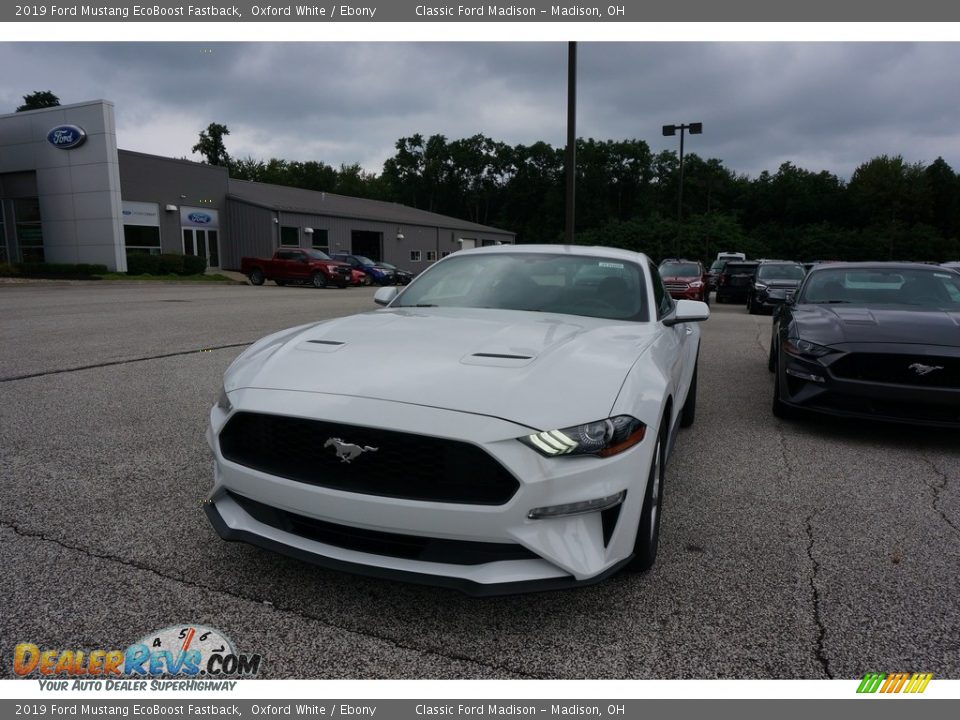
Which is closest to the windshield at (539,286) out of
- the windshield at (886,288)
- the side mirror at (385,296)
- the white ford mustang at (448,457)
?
the side mirror at (385,296)

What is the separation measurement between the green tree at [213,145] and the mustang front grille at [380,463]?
92.8m

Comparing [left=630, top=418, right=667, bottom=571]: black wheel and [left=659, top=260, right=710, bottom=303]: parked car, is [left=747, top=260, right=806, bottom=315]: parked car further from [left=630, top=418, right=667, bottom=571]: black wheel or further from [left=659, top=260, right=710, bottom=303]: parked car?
[left=630, top=418, right=667, bottom=571]: black wheel

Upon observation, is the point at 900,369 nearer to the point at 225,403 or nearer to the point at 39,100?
the point at 225,403

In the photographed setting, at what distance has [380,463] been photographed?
230 cm

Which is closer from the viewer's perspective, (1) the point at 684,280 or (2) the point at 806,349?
(2) the point at 806,349

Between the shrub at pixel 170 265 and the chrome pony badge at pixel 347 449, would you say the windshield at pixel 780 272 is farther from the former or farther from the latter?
the shrub at pixel 170 265

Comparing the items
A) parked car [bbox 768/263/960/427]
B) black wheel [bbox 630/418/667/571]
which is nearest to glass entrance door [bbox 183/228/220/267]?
parked car [bbox 768/263/960/427]

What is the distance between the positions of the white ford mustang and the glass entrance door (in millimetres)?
35185

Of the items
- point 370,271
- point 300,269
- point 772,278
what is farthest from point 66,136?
point 772,278

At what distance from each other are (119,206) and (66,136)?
3.57 metres

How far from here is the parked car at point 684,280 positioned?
18641 millimetres

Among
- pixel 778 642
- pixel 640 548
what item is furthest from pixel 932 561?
pixel 640 548

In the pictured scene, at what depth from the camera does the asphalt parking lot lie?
2.26m

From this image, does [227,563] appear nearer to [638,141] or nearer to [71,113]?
[71,113]
